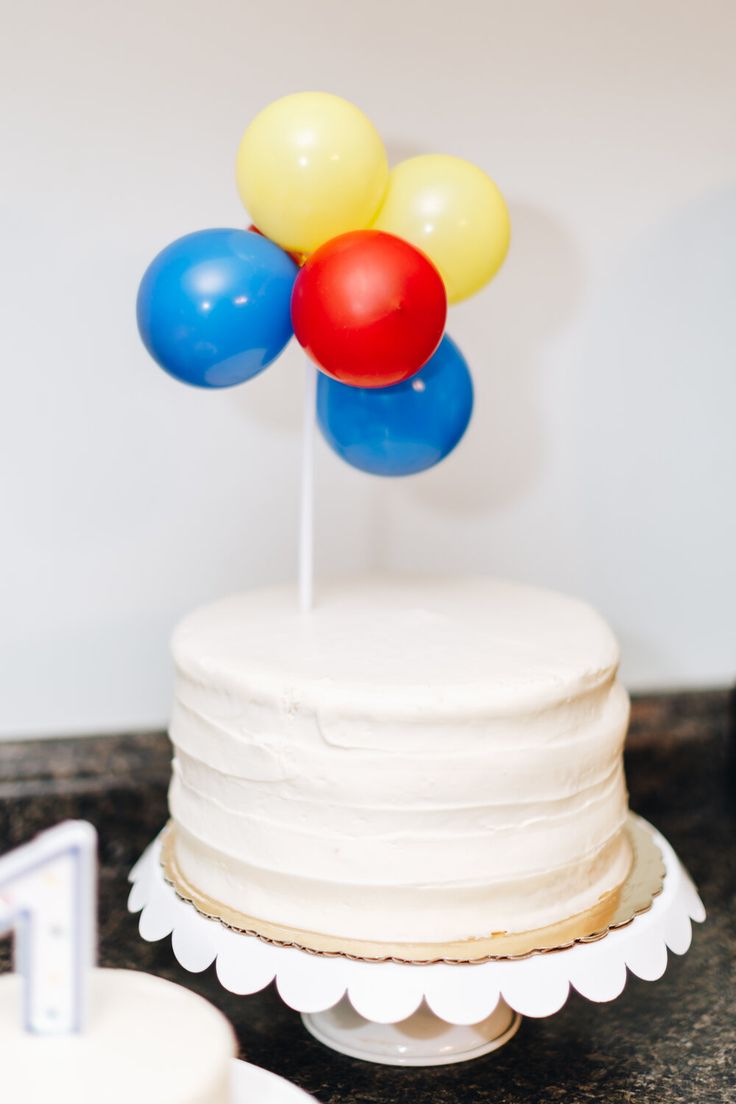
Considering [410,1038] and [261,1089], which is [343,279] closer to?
[261,1089]

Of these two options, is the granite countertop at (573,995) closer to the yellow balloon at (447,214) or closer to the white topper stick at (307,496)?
the white topper stick at (307,496)

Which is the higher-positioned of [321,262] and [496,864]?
[321,262]

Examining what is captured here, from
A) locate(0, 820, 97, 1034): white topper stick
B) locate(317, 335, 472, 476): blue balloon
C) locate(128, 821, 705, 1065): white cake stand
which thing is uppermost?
locate(317, 335, 472, 476): blue balloon

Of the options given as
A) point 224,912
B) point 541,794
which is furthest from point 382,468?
point 224,912

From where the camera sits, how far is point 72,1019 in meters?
0.79

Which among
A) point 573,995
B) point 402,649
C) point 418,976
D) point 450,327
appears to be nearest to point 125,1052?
point 418,976

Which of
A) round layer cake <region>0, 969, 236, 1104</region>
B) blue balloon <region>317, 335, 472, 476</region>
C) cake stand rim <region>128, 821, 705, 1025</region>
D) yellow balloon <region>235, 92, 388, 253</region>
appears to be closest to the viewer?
round layer cake <region>0, 969, 236, 1104</region>

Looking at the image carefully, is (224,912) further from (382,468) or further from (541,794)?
(382,468)

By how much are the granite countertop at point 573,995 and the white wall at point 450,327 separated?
0.08 m

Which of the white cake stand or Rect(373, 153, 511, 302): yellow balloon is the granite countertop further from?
Rect(373, 153, 511, 302): yellow balloon

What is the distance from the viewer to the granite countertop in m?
1.28

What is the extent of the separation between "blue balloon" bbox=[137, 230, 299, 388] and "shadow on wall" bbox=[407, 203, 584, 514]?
0.56m

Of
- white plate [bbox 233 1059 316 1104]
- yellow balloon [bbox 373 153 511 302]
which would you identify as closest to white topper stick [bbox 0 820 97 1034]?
white plate [bbox 233 1059 316 1104]

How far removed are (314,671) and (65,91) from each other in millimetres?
881
